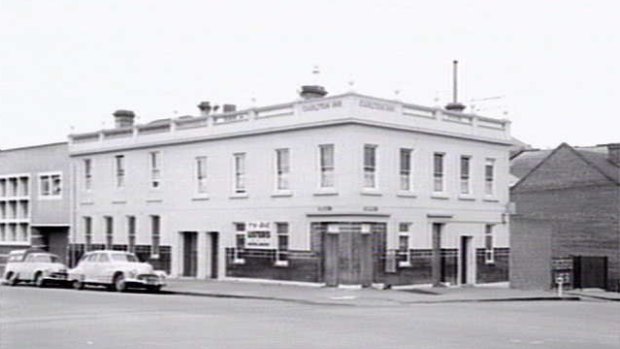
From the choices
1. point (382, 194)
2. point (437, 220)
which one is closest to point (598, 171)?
point (437, 220)

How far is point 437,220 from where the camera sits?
126 feet

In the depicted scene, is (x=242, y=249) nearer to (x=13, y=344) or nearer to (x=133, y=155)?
(x=133, y=155)

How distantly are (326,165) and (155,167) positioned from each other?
10971 mm

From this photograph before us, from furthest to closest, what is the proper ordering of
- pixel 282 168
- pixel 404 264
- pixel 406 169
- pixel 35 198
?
pixel 35 198, pixel 282 168, pixel 406 169, pixel 404 264

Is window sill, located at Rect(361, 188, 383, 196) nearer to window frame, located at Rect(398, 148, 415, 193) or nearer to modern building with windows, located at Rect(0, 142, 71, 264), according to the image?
window frame, located at Rect(398, 148, 415, 193)

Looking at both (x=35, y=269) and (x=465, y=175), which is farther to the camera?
(x=465, y=175)

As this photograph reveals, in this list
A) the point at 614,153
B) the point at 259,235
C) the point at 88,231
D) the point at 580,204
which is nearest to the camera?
the point at 259,235

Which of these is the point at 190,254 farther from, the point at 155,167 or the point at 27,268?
the point at 27,268

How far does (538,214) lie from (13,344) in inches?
1535

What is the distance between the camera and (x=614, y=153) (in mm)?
52062

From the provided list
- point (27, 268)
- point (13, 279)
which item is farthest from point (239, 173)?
point (13, 279)

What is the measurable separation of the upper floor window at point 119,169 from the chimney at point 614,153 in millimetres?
26097

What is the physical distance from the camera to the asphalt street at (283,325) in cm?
1616

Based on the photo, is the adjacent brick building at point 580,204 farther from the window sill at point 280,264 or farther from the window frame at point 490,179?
the window sill at point 280,264
